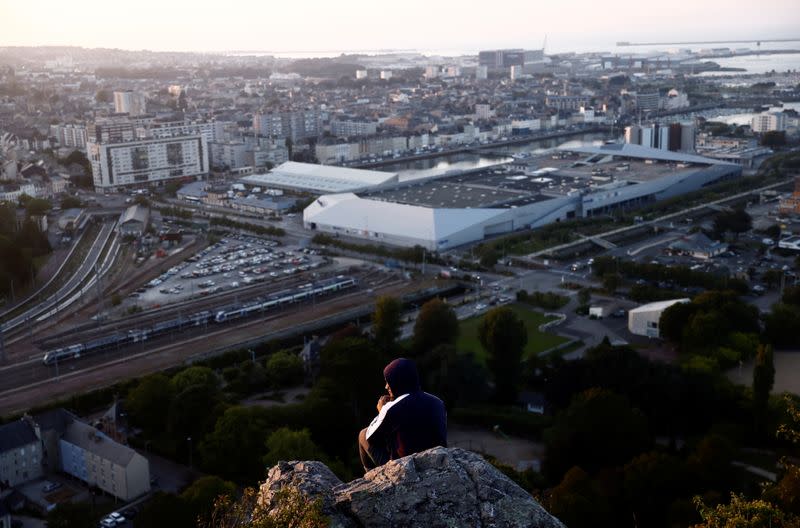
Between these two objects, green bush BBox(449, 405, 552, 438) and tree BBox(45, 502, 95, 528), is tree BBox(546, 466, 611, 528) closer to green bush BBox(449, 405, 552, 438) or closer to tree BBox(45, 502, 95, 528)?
green bush BBox(449, 405, 552, 438)

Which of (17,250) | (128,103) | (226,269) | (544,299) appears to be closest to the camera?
(544,299)

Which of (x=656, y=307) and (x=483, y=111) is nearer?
(x=656, y=307)

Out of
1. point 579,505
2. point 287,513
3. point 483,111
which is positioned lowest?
point 579,505

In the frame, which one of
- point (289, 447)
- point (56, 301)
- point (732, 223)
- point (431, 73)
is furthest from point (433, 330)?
point (431, 73)

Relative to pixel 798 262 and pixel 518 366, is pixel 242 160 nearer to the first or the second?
pixel 798 262

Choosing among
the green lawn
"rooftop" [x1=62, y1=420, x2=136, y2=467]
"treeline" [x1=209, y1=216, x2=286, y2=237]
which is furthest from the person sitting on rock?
"treeline" [x1=209, y1=216, x2=286, y2=237]

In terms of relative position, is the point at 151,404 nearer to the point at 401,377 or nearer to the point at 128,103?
the point at 401,377
